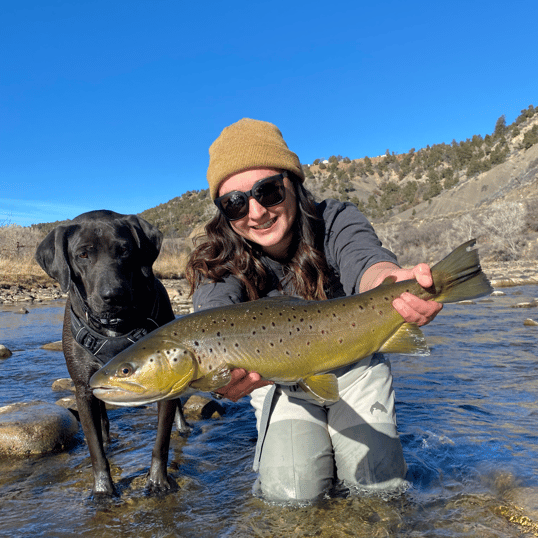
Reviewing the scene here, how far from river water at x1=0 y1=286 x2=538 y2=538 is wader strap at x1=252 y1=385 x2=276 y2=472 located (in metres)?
0.26

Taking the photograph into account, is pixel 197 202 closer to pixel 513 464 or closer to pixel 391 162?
pixel 391 162

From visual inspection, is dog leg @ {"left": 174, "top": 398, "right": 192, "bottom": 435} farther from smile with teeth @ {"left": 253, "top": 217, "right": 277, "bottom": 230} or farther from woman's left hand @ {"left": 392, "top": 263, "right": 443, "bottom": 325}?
woman's left hand @ {"left": 392, "top": 263, "right": 443, "bottom": 325}

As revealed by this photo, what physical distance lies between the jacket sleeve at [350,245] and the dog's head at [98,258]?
5.05 feet

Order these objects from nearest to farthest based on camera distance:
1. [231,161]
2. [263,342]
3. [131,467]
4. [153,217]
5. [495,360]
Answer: [263,342]
[231,161]
[131,467]
[495,360]
[153,217]

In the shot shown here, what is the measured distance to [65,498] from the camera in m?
3.34

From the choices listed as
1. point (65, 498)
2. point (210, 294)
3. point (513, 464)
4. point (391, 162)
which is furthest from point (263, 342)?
point (391, 162)

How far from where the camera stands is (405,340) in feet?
8.25

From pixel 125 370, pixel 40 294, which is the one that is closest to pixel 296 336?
pixel 125 370

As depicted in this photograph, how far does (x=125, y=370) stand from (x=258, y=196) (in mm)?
1620

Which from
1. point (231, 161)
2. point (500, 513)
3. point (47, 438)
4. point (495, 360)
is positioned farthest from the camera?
point (495, 360)

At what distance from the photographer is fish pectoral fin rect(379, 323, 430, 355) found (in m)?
2.49

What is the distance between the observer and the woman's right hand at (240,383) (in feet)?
7.66

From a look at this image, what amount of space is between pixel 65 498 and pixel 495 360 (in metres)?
5.70

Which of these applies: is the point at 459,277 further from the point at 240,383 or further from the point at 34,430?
the point at 34,430
